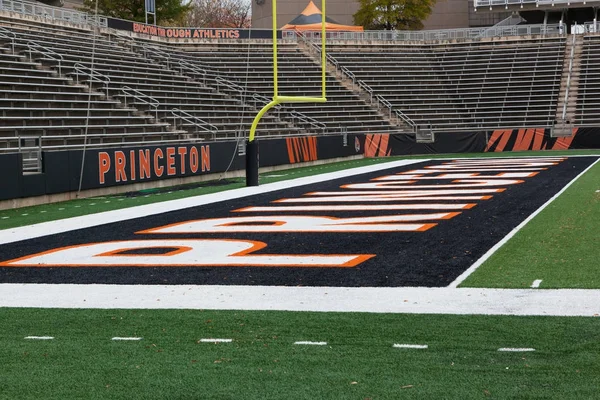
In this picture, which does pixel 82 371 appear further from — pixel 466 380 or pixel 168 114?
pixel 168 114

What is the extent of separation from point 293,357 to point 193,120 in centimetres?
2019

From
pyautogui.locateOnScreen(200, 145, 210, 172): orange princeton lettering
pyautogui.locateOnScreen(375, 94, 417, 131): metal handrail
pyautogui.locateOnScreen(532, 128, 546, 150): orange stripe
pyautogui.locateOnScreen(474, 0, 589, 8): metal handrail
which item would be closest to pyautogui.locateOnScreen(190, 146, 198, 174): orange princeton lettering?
pyautogui.locateOnScreen(200, 145, 210, 172): orange princeton lettering

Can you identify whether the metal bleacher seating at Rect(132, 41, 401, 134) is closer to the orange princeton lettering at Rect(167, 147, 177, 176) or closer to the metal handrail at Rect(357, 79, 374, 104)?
the metal handrail at Rect(357, 79, 374, 104)

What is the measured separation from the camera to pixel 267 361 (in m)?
4.66

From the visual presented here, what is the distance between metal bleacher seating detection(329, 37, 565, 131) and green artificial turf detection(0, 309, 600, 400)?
27263 mm

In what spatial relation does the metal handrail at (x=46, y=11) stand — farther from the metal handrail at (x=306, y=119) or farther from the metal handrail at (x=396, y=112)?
the metal handrail at (x=396, y=112)

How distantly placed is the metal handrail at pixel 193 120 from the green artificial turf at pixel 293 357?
17.1m

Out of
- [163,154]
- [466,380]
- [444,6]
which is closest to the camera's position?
[466,380]

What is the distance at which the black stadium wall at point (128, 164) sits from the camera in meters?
14.1

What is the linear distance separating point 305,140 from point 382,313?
1959 cm

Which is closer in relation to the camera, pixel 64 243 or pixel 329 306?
pixel 329 306

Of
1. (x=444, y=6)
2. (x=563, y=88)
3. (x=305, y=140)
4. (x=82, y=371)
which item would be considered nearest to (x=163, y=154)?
(x=305, y=140)

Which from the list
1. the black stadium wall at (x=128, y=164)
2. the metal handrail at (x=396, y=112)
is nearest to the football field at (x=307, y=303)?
the black stadium wall at (x=128, y=164)

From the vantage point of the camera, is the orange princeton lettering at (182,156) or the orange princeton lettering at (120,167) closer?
the orange princeton lettering at (120,167)
